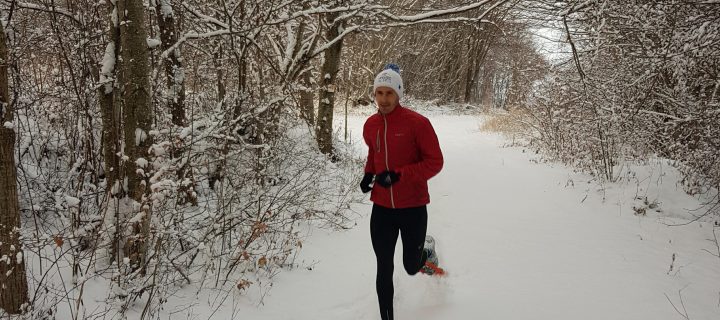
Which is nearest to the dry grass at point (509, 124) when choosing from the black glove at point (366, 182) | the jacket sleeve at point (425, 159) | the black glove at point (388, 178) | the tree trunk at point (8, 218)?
the black glove at point (366, 182)

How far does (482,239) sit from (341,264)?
1.95 m

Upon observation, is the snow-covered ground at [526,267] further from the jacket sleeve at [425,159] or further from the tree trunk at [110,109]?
the jacket sleeve at [425,159]

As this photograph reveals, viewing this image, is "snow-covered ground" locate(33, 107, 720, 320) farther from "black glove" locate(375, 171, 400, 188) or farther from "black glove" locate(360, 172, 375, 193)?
"black glove" locate(375, 171, 400, 188)

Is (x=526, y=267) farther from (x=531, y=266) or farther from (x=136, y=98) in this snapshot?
(x=136, y=98)

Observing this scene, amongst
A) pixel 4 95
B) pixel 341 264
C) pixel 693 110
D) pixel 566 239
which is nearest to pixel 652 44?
pixel 693 110

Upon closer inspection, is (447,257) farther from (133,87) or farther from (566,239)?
(133,87)

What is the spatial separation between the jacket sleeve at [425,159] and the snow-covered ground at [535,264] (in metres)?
1.35

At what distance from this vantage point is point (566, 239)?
5.30 metres

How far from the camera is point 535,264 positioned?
4590mm

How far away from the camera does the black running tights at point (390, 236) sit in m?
3.17

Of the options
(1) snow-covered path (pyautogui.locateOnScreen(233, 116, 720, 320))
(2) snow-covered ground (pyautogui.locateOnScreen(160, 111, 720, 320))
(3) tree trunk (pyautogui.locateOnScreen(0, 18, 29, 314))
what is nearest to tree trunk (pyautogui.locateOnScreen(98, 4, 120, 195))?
(3) tree trunk (pyautogui.locateOnScreen(0, 18, 29, 314))

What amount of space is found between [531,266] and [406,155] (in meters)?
2.43

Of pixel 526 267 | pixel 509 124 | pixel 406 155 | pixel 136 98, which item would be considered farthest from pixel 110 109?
pixel 509 124

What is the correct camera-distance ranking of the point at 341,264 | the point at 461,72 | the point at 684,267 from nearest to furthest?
the point at 684,267, the point at 341,264, the point at 461,72
